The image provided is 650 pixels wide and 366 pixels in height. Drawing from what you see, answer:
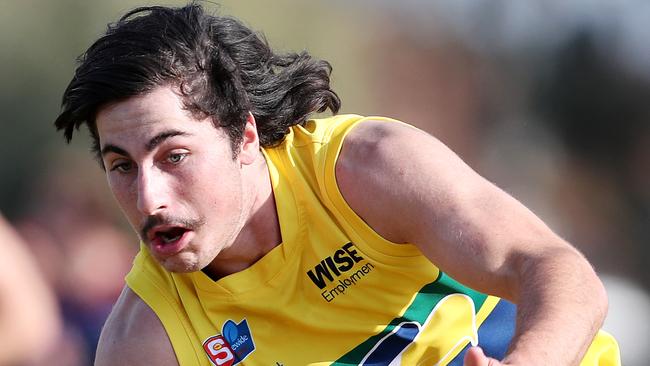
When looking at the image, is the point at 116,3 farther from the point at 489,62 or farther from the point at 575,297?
the point at 575,297

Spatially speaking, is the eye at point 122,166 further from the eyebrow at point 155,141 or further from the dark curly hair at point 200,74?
the dark curly hair at point 200,74

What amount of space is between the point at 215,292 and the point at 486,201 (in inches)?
35.1

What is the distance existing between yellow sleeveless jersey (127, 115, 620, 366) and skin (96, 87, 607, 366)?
6 centimetres

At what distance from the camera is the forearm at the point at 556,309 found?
2367mm

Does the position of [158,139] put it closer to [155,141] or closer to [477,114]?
[155,141]

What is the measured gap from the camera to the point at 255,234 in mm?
3311

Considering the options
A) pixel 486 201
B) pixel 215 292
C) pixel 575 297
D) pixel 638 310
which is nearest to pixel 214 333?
pixel 215 292

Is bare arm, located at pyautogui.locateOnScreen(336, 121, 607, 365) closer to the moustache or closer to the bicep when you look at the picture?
the bicep

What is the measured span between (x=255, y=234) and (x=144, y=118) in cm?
53

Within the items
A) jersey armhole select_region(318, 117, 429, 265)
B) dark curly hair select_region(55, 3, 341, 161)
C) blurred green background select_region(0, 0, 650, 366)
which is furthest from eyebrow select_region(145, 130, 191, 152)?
blurred green background select_region(0, 0, 650, 366)

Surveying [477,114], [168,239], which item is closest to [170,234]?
[168,239]

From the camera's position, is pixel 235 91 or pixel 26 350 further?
pixel 26 350

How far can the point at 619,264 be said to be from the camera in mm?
5508

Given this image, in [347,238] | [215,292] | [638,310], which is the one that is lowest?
[638,310]
